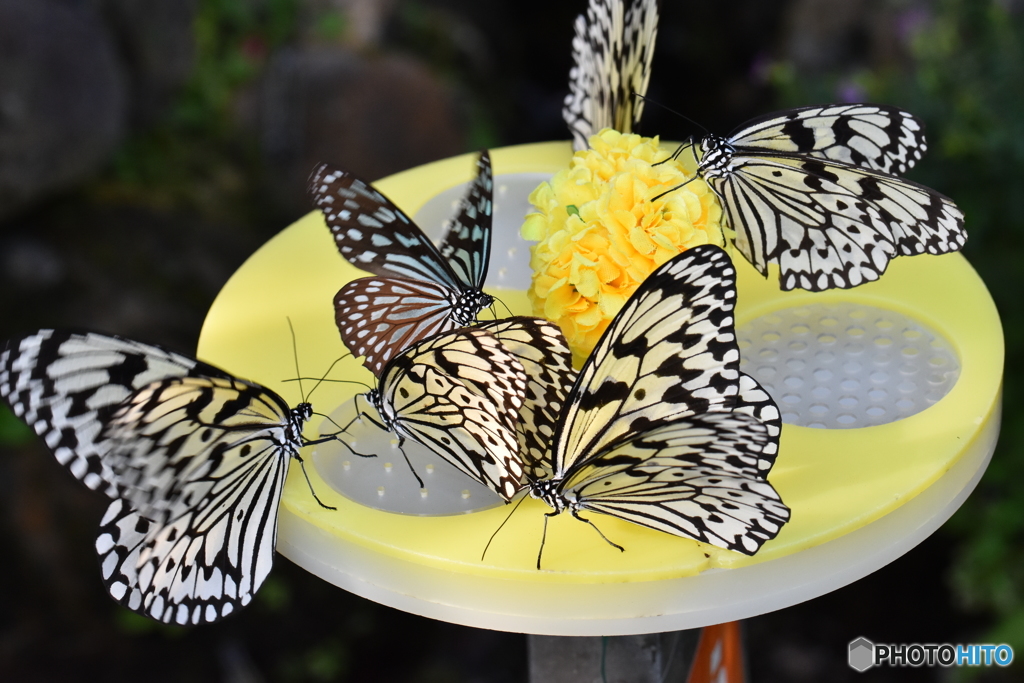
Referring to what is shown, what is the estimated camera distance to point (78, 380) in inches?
35.4

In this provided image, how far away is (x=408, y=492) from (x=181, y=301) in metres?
1.53

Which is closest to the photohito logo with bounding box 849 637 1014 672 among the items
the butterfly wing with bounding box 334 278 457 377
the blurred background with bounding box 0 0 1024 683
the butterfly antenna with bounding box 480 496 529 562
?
the blurred background with bounding box 0 0 1024 683

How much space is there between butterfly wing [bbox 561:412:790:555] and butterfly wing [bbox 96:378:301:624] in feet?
1.09

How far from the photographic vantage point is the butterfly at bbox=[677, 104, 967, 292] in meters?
1.09

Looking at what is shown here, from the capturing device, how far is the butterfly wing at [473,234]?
116 centimetres

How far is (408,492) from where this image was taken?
0.99 meters

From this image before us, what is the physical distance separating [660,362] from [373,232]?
0.43 meters

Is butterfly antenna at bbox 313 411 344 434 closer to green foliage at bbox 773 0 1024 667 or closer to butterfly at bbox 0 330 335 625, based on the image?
butterfly at bbox 0 330 335 625

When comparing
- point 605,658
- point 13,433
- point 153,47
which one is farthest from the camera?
point 153,47

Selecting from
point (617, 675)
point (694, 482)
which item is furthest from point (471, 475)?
point (617, 675)

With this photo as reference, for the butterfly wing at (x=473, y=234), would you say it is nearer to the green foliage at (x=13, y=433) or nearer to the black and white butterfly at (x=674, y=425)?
the black and white butterfly at (x=674, y=425)

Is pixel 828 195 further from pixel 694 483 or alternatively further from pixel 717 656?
pixel 717 656

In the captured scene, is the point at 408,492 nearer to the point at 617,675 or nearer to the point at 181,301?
the point at 617,675

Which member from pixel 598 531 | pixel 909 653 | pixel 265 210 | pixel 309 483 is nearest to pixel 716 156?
pixel 598 531
